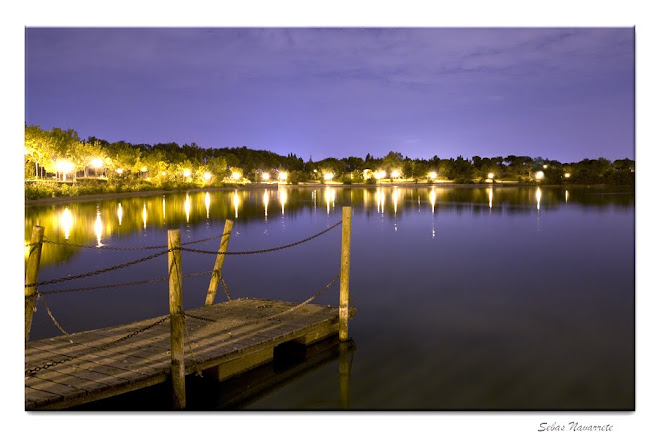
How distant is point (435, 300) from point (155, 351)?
673cm

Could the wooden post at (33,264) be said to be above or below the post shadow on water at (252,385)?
above

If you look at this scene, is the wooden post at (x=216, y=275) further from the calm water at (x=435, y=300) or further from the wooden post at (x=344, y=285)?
the wooden post at (x=344, y=285)

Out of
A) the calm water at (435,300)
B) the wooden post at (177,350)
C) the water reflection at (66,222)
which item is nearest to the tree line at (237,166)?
the water reflection at (66,222)

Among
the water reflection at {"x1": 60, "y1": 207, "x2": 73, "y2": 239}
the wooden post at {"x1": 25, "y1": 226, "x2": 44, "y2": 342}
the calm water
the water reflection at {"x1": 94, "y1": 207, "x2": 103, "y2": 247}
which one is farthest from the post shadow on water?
the water reflection at {"x1": 60, "y1": 207, "x2": 73, "y2": 239}

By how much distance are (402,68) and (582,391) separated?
24.7 feet

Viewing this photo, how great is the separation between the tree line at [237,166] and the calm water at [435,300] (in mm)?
24591

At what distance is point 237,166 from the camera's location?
112062mm

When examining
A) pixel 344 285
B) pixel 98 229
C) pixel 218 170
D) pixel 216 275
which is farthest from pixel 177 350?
pixel 218 170

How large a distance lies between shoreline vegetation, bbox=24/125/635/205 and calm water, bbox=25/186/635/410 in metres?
3.62

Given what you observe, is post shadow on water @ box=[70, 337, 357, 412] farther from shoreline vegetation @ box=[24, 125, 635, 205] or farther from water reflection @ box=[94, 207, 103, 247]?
water reflection @ box=[94, 207, 103, 247]

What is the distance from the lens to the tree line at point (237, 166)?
47844mm

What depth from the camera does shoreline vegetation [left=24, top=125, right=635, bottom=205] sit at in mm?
42719
